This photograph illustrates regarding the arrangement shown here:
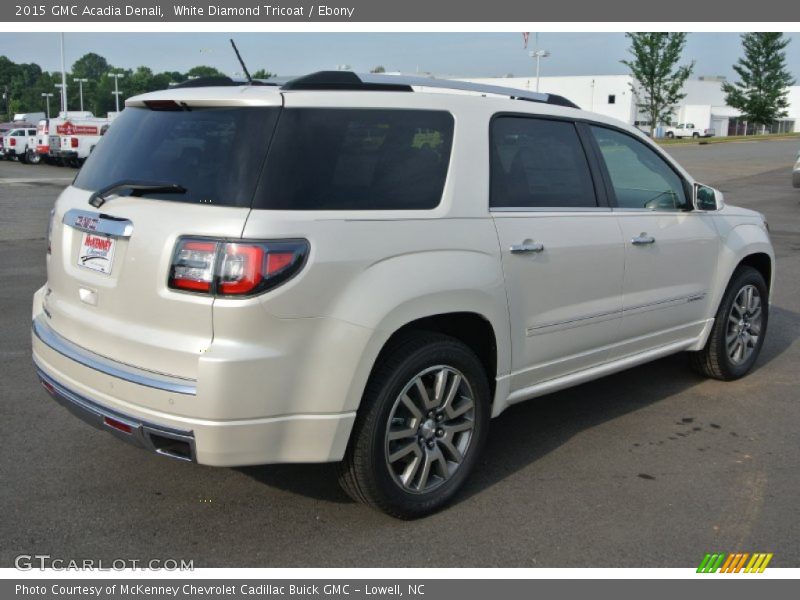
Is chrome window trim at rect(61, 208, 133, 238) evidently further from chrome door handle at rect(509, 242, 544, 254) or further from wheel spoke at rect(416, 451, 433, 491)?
chrome door handle at rect(509, 242, 544, 254)

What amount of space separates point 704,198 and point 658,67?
56.3 meters

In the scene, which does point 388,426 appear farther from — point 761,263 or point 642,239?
point 761,263

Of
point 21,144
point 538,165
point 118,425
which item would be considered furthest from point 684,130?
point 118,425

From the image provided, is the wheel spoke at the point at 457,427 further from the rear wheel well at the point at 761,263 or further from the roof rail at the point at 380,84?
the rear wheel well at the point at 761,263

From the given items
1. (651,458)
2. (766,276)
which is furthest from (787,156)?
(651,458)

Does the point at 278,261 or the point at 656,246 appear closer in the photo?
the point at 278,261

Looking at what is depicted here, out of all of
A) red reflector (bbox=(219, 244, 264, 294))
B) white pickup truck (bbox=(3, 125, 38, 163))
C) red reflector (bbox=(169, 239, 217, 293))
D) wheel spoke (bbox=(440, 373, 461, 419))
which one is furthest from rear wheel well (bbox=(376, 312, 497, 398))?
white pickup truck (bbox=(3, 125, 38, 163))

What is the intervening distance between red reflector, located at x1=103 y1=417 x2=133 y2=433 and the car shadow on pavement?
98 centimetres

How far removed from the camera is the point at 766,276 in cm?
607

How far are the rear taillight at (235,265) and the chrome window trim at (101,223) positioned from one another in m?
0.33

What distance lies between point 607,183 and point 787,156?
118ft

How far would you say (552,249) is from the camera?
4070 millimetres
